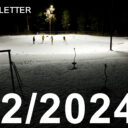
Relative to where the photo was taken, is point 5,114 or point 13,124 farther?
point 5,114

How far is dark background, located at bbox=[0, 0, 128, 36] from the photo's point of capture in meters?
47.7

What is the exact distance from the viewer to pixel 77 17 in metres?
54.1

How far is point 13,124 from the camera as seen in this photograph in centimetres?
694

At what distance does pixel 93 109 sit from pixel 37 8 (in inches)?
2187

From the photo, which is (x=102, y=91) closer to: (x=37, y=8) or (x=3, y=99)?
(x=3, y=99)

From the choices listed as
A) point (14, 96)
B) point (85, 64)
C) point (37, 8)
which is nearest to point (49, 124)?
point (14, 96)

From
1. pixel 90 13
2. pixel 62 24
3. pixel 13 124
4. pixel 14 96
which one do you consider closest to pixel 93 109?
pixel 13 124

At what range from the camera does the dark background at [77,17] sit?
47.7 m

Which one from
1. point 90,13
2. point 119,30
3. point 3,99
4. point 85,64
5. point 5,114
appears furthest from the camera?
point 90,13

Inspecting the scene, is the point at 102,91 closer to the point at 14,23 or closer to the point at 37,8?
A: the point at 14,23

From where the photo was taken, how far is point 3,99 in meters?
8.95

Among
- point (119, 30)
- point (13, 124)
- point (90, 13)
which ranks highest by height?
point (90, 13)

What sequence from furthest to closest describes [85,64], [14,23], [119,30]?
[14,23] → [119,30] → [85,64]

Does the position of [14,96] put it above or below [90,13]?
below
